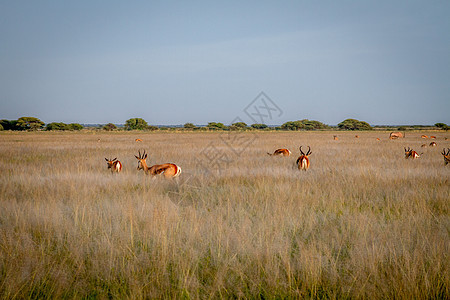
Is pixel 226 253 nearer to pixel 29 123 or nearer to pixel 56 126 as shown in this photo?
pixel 56 126

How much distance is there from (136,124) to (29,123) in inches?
1313

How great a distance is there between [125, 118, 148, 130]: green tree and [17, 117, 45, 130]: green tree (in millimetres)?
27953

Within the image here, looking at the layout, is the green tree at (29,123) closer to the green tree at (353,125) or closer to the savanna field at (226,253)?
the savanna field at (226,253)

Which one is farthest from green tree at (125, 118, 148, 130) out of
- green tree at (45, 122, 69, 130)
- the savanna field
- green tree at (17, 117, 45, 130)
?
the savanna field

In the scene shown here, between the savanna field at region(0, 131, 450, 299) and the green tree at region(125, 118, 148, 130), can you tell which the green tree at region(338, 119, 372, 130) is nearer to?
the green tree at region(125, 118, 148, 130)

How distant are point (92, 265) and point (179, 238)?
38.4 inches

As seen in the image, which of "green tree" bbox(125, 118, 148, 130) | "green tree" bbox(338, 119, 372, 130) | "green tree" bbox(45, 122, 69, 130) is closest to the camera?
"green tree" bbox(45, 122, 69, 130)

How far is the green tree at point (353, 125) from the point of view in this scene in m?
105

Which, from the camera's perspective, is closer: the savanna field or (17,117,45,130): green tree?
the savanna field

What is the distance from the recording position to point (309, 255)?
9.19 ft

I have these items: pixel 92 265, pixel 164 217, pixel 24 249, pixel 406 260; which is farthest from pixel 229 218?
pixel 24 249

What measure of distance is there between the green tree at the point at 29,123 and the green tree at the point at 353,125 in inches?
4409

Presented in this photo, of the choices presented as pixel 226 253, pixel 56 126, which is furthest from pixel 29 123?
pixel 226 253

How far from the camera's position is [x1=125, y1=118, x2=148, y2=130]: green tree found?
290 ft
